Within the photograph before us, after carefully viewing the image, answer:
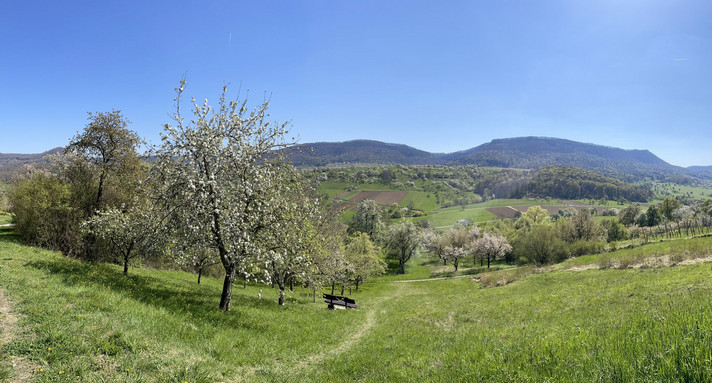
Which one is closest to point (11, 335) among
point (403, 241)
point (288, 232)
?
point (288, 232)

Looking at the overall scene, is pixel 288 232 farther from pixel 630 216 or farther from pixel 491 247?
pixel 630 216

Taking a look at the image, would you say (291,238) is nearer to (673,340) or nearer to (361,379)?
(361,379)

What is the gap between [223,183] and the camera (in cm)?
1548

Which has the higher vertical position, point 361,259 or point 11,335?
point 11,335

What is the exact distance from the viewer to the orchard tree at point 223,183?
1469 centimetres

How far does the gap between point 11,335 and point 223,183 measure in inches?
356

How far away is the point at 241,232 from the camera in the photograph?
50.0 feet

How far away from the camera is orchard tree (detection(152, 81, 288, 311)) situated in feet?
48.2

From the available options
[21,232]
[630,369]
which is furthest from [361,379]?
[21,232]

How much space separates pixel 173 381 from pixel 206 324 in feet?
19.8

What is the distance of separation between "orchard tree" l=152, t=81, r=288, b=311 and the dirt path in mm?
6257

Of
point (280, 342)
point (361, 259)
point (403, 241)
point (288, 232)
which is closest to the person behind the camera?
point (280, 342)

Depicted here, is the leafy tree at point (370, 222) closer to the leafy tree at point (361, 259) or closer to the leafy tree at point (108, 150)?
the leafy tree at point (361, 259)

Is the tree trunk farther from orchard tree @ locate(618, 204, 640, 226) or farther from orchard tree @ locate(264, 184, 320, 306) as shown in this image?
orchard tree @ locate(618, 204, 640, 226)
